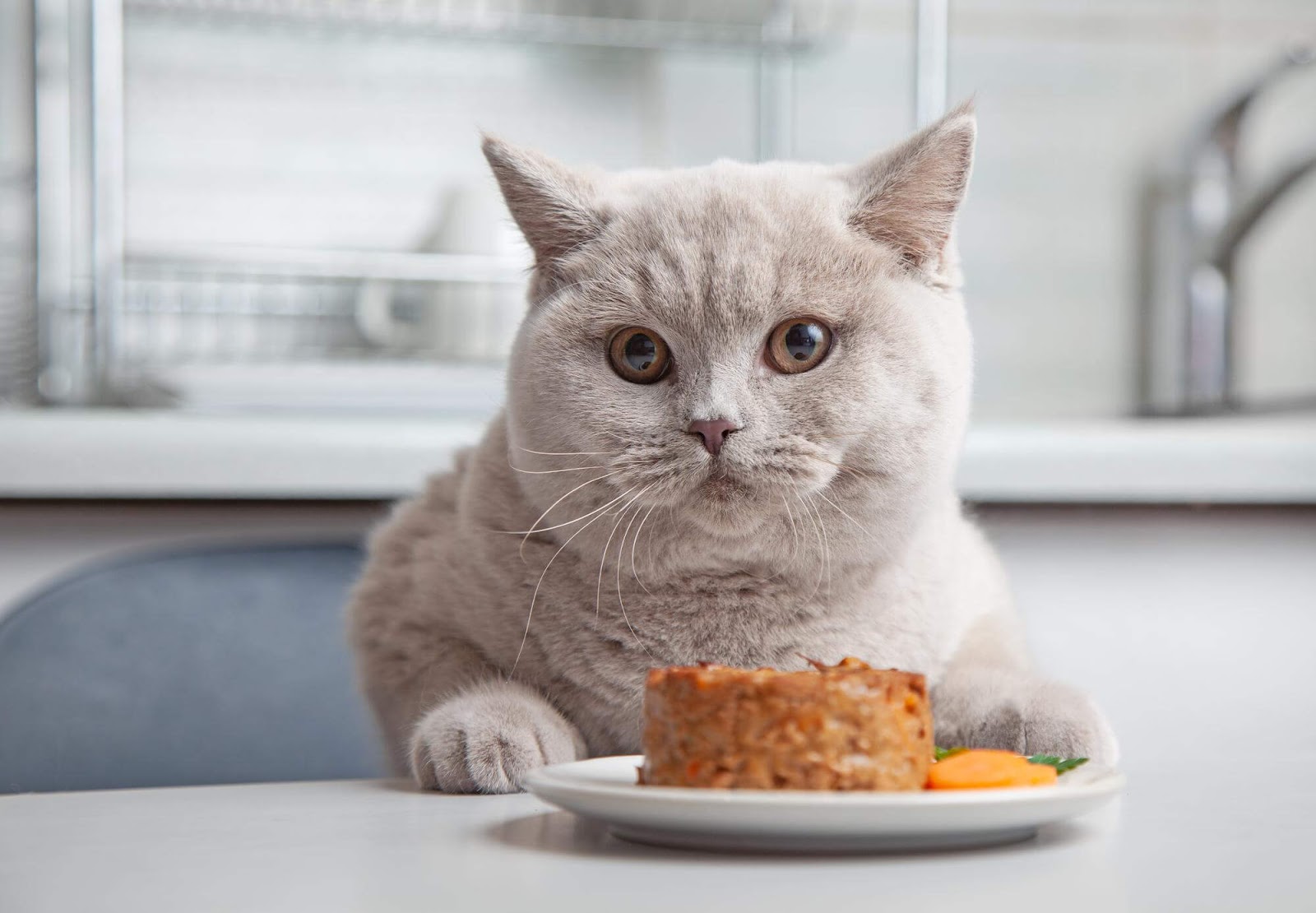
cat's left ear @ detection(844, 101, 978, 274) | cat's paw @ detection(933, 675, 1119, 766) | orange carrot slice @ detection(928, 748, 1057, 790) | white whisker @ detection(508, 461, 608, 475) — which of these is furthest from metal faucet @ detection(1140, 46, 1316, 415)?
orange carrot slice @ detection(928, 748, 1057, 790)

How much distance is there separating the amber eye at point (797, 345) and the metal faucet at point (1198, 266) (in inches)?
63.7

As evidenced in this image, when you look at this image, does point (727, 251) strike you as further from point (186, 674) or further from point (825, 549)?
point (186, 674)

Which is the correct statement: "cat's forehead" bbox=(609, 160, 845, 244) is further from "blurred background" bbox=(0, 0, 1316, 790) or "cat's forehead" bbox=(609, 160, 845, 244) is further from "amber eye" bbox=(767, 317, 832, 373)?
"blurred background" bbox=(0, 0, 1316, 790)

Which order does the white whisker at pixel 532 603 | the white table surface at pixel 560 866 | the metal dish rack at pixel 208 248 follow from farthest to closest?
the metal dish rack at pixel 208 248, the white whisker at pixel 532 603, the white table surface at pixel 560 866

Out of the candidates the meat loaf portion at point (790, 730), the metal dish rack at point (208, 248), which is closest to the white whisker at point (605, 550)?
the meat loaf portion at point (790, 730)

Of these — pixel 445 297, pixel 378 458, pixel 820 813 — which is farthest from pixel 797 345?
pixel 445 297

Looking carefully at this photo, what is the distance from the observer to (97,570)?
1.39 metres

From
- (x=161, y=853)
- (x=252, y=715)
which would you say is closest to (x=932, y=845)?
(x=161, y=853)

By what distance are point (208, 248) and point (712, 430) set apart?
1428 millimetres

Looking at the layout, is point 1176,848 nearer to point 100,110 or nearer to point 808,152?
point 100,110

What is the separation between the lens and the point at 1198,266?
7.63 feet

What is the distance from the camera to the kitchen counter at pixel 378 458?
1.47 m

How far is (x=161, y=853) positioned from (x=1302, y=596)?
1674mm

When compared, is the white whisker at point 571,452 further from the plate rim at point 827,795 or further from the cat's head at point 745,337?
the plate rim at point 827,795
